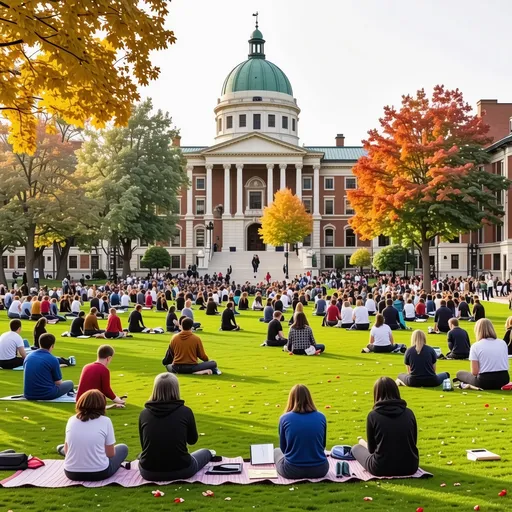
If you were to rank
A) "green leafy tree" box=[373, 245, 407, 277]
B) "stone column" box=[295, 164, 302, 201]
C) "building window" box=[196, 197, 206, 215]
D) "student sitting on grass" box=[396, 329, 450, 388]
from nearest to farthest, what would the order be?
"student sitting on grass" box=[396, 329, 450, 388] → "green leafy tree" box=[373, 245, 407, 277] → "stone column" box=[295, 164, 302, 201] → "building window" box=[196, 197, 206, 215]

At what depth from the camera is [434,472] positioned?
825cm

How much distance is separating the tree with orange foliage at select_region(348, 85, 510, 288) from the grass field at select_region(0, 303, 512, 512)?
23.6 meters

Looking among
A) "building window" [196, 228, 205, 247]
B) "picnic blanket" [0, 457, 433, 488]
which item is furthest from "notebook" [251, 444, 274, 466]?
"building window" [196, 228, 205, 247]

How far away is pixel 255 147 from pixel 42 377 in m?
78.7

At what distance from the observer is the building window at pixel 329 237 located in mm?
93188

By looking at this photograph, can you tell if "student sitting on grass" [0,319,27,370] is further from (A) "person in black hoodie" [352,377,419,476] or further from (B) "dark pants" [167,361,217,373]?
(A) "person in black hoodie" [352,377,419,476]

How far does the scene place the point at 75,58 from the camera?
9.19 m

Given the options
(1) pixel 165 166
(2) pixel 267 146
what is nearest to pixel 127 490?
(1) pixel 165 166

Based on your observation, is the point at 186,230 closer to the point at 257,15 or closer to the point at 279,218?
the point at 279,218

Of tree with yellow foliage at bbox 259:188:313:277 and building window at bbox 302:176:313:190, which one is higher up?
building window at bbox 302:176:313:190

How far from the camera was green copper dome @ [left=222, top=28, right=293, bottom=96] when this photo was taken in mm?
95688

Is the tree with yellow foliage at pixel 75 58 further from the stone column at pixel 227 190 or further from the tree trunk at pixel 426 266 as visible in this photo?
the stone column at pixel 227 190

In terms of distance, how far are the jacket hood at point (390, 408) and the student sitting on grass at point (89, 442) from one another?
3.00 m

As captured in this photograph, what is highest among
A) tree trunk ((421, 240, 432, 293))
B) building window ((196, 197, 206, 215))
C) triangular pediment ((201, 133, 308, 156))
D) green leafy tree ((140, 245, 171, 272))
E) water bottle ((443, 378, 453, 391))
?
triangular pediment ((201, 133, 308, 156))
